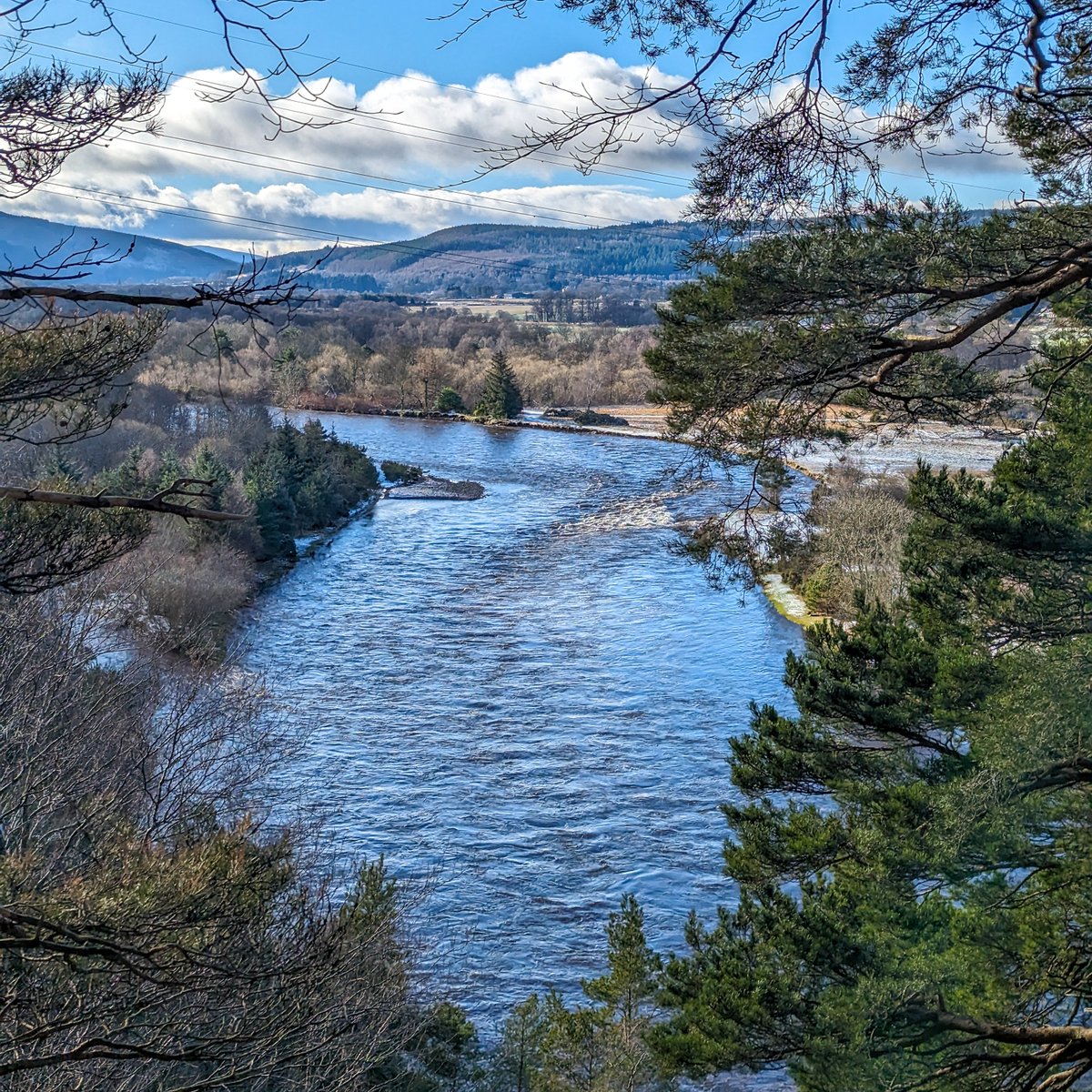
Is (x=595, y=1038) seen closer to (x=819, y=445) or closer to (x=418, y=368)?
(x=819, y=445)

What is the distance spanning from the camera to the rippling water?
14359 mm

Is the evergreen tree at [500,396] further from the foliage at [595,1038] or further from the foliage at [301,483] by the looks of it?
the foliage at [595,1038]

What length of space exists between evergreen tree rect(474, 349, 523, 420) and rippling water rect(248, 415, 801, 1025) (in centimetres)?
2801

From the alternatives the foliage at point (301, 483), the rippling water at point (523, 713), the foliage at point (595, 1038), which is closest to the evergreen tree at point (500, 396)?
the foliage at point (301, 483)

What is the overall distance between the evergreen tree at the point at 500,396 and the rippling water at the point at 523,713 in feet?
91.9

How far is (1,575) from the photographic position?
14.3 ft

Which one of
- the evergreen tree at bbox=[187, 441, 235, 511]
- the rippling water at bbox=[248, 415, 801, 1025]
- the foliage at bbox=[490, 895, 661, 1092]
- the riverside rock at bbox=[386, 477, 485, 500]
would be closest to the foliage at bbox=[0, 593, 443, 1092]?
the foliage at bbox=[490, 895, 661, 1092]

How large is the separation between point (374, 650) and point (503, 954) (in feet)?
38.0

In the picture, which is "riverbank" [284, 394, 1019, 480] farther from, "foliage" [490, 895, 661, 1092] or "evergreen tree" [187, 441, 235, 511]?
"foliage" [490, 895, 661, 1092]

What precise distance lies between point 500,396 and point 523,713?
45948 mm

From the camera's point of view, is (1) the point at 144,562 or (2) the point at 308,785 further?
(1) the point at 144,562

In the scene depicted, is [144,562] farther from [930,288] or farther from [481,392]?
[481,392]

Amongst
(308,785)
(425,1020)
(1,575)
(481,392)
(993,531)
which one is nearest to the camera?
(1,575)

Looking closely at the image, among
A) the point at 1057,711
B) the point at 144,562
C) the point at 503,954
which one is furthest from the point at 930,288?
the point at 144,562
